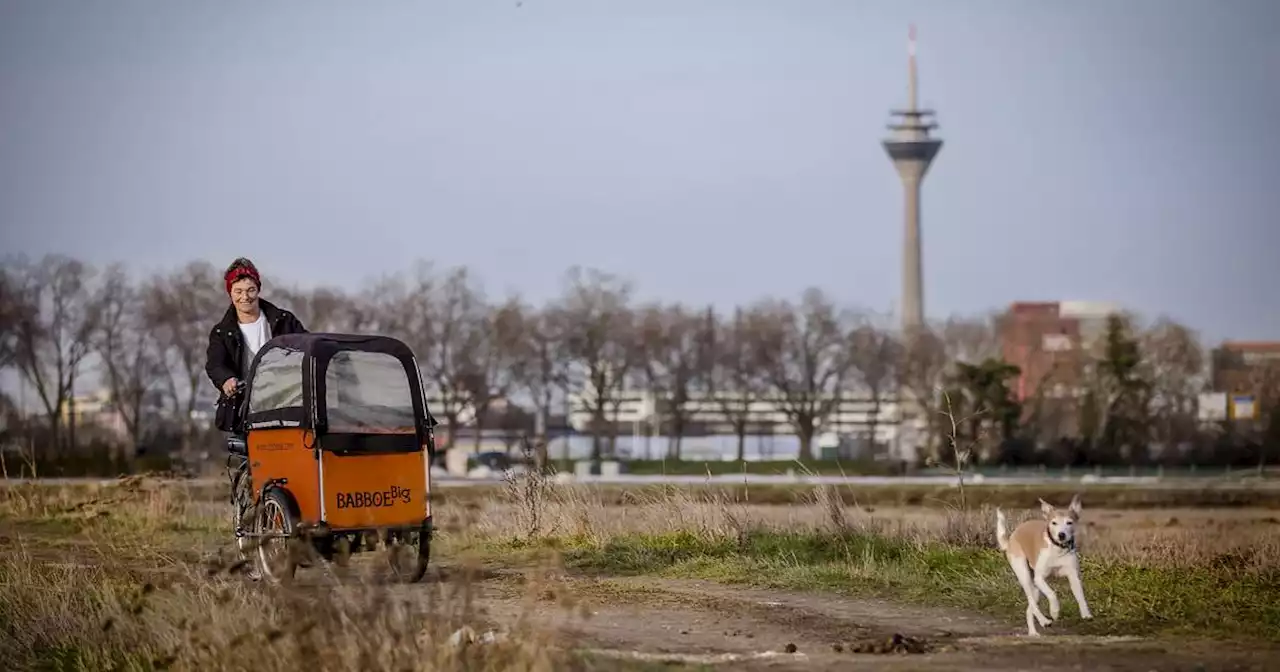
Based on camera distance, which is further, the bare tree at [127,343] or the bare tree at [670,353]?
the bare tree at [670,353]

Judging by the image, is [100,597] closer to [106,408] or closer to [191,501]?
[191,501]

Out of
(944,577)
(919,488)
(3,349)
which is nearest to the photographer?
(944,577)

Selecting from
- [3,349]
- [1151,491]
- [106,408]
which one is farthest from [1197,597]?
[106,408]

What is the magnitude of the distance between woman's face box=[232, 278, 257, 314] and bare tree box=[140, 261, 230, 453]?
60336 mm

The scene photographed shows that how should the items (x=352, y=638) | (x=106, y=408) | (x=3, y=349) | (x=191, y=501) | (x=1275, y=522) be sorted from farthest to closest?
(x=106, y=408), (x=3, y=349), (x=1275, y=522), (x=191, y=501), (x=352, y=638)

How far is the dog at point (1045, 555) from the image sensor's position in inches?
436

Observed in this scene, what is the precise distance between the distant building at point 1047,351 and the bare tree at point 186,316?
1429 inches

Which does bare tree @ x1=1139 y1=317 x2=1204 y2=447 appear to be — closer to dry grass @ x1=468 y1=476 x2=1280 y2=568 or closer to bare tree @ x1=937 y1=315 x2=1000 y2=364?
bare tree @ x1=937 y1=315 x2=1000 y2=364

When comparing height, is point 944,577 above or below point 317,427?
below

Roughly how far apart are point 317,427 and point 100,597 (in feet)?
6.14

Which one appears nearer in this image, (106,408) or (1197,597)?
(1197,597)

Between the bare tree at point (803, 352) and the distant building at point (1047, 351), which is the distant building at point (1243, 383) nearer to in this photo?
the distant building at point (1047, 351)

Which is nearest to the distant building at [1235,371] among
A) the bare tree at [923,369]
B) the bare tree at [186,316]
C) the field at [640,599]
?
the bare tree at [923,369]

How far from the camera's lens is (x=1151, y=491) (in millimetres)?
54156
